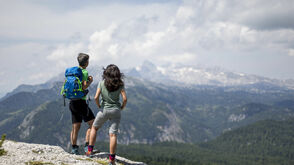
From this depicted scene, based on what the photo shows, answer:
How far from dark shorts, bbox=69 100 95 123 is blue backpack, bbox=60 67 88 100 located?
0.53 meters

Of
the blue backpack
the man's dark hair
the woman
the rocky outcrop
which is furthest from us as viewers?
the man's dark hair

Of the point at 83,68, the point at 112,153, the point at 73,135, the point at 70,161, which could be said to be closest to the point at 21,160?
the point at 70,161

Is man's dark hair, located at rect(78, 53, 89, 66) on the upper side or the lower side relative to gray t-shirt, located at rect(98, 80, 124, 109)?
upper

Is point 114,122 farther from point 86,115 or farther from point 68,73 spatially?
point 68,73

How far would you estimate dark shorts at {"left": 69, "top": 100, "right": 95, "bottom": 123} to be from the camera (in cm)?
1560

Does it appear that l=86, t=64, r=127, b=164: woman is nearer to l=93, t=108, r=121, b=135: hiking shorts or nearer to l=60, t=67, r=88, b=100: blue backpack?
l=93, t=108, r=121, b=135: hiking shorts

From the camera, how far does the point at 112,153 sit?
1441 centimetres

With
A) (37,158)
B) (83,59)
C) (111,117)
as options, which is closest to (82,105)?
(111,117)

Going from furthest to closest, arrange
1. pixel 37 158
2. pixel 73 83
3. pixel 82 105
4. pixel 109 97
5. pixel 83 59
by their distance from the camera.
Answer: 1. pixel 82 105
2. pixel 83 59
3. pixel 73 83
4. pixel 109 97
5. pixel 37 158

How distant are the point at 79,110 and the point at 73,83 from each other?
6.44ft

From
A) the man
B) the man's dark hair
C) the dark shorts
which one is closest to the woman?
the man

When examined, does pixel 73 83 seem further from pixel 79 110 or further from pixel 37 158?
pixel 37 158

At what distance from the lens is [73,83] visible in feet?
49.1

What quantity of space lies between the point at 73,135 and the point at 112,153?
351 centimetres
